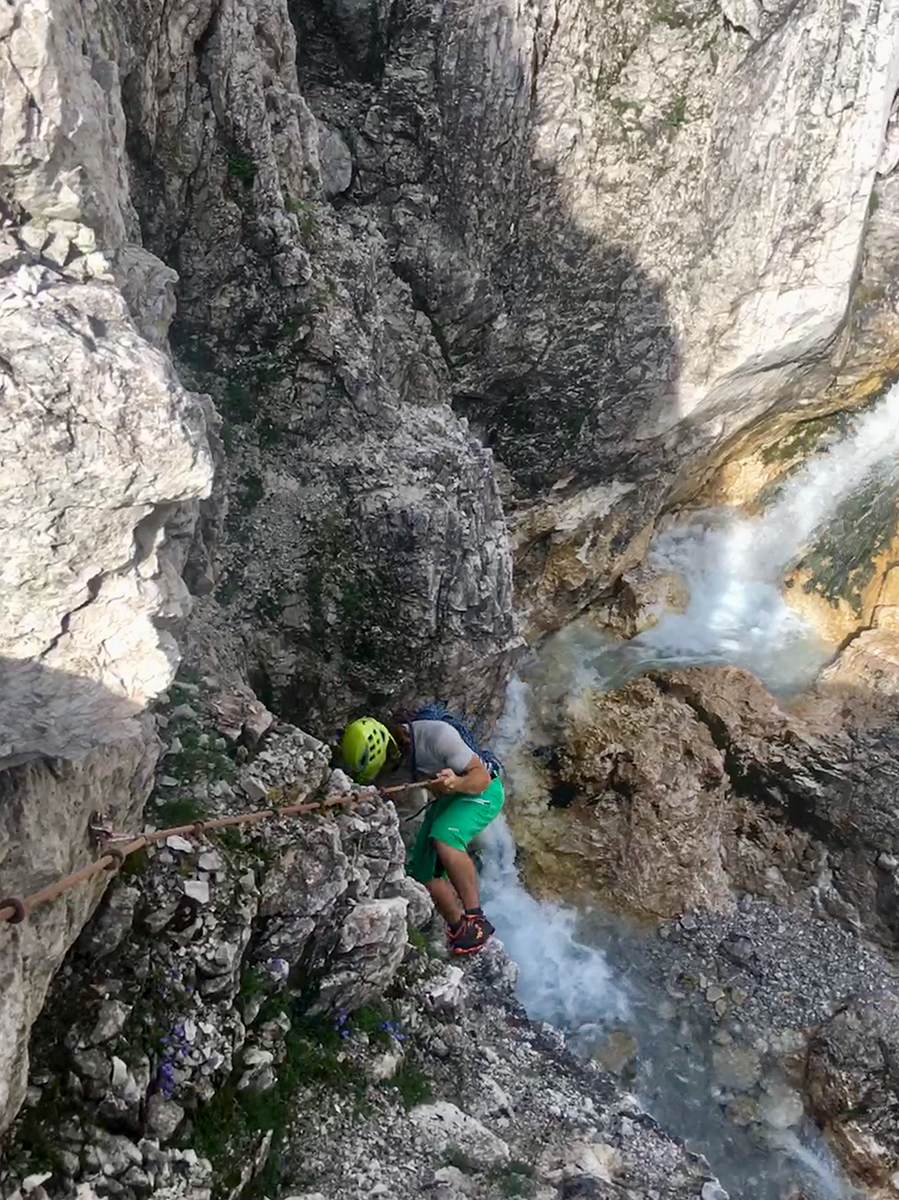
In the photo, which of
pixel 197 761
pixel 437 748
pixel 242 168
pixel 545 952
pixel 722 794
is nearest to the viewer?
pixel 197 761

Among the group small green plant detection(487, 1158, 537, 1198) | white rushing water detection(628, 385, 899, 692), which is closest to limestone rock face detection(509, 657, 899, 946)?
white rushing water detection(628, 385, 899, 692)

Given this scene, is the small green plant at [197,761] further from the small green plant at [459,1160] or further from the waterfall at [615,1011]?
the waterfall at [615,1011]

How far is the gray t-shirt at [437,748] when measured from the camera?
9812mm

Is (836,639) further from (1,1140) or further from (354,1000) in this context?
(1,1140)

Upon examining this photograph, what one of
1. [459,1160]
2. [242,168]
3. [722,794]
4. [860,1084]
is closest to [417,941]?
[459,1160]

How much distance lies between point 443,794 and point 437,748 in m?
0.76

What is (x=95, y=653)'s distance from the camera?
178 inches

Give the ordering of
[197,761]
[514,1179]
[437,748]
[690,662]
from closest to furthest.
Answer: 1. [514,1179]
2. [197,761]
3. [437,748]
4. [690,662]

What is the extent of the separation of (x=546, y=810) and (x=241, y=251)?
36.4 ft

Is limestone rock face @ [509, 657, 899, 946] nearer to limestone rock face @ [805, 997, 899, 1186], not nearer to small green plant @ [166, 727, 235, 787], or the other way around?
limestone rock face @ [805, 997, 899, 1186]

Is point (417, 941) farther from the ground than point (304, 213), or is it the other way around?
point (304, 213)

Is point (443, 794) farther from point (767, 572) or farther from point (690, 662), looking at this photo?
point (767, 572)

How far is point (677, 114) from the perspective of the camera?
13523mm

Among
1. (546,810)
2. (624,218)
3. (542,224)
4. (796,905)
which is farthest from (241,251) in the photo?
(796,905)
